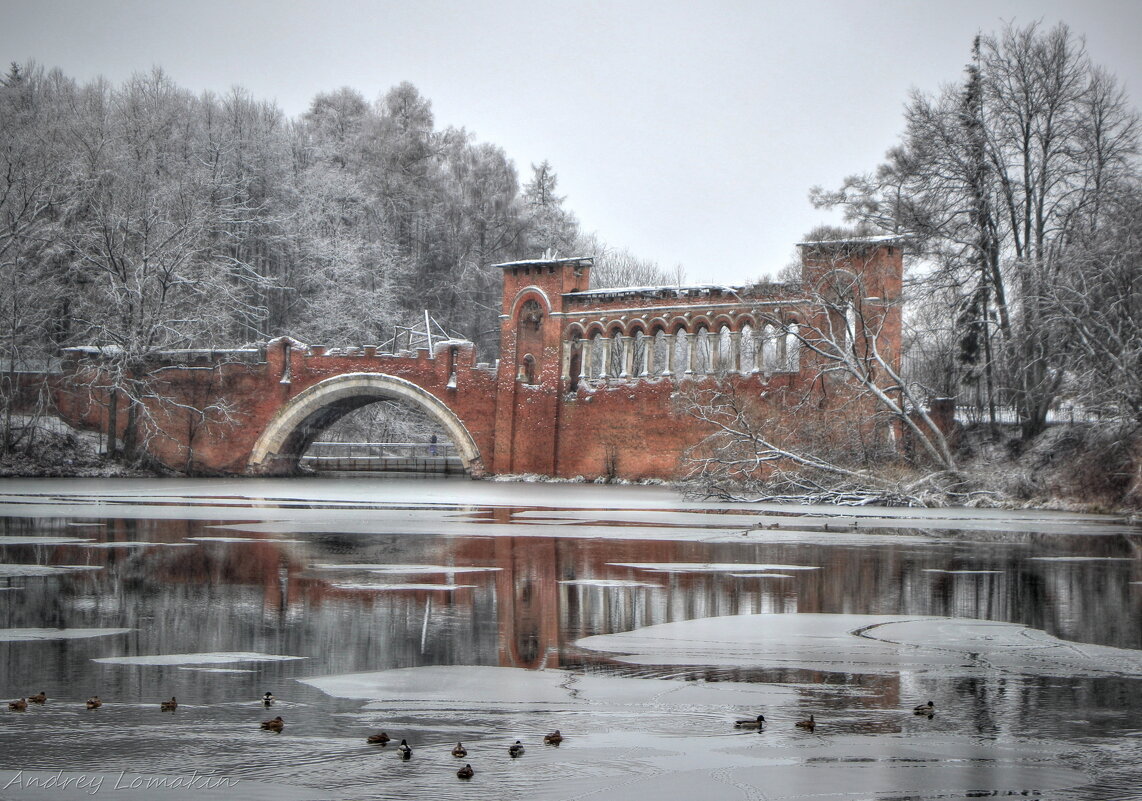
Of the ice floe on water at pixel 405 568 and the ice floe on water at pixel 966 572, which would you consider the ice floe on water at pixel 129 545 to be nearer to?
the ice floe on water at pixel 405 568

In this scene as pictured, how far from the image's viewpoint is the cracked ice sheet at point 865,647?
24.1 feet

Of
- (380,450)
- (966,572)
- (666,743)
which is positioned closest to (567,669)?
(666,743)

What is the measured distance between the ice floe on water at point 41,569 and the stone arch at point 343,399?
31.4m

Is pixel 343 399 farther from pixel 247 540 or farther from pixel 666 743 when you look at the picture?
Answer: pixel 666 743

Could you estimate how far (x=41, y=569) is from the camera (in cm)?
1155

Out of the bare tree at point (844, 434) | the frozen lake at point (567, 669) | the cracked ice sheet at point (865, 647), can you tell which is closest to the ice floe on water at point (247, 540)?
the frozen lake at point (567, 669)

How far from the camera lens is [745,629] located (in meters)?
8.62

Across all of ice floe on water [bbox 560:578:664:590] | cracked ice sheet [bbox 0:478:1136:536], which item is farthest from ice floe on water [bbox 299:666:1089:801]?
cracked ice sheet [bbox 0:478:1136:536]

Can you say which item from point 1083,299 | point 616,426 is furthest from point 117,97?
point 1083,299

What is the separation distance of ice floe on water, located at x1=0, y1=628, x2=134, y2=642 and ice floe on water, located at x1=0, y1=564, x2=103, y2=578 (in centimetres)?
331

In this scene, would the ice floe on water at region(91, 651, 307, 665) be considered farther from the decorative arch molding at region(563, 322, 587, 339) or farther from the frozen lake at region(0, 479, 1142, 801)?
the decorative arch molding at region(563, 322, 587, 339)

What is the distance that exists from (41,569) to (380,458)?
41.6 metres

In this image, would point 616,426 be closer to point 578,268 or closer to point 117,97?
point 578,268

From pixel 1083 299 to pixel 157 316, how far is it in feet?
92.4
